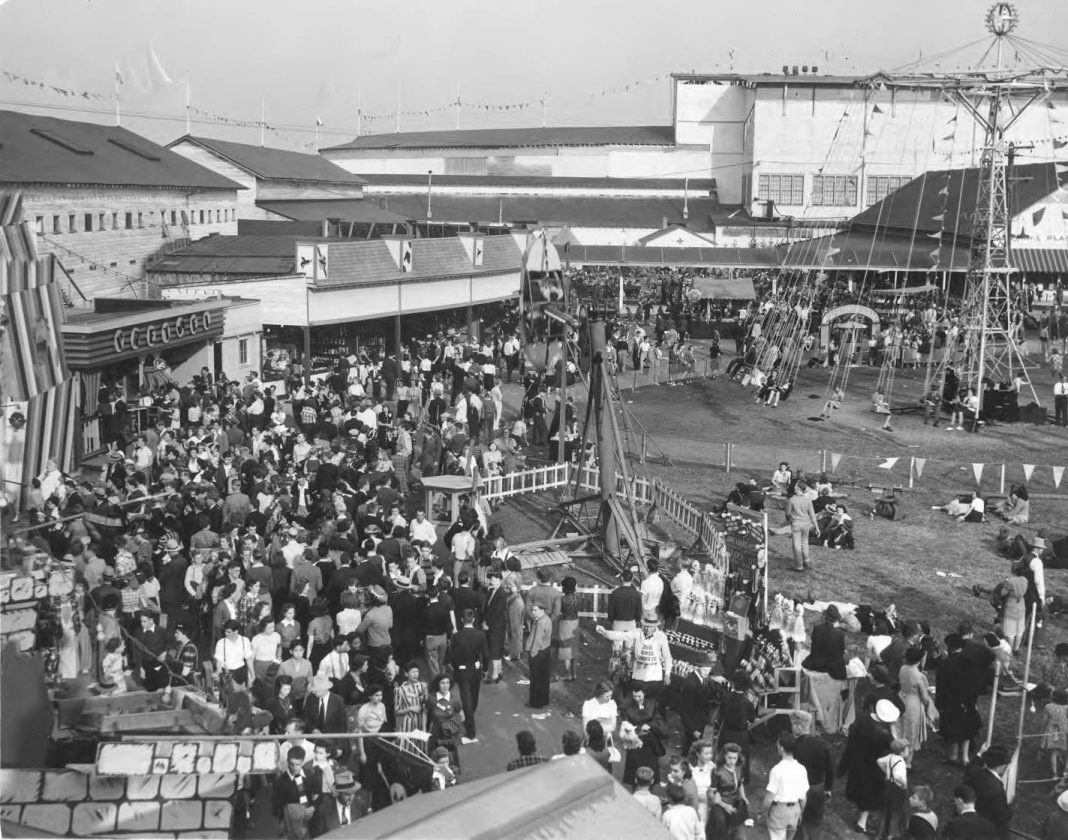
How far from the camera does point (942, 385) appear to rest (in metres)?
32.0

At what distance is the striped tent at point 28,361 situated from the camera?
65.8ft

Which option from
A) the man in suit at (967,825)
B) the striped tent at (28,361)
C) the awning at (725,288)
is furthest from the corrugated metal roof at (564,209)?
the man in suit at (967,825)

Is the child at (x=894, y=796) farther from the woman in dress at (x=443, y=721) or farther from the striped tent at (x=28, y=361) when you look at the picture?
the striped tent at (x=28, y=361)

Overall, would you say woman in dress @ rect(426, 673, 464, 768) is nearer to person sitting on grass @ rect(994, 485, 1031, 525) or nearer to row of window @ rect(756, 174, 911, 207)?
person sitting on grass @ rect(994, 485, 1031, 525)

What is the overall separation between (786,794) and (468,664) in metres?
3.96

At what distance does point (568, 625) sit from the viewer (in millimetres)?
14242

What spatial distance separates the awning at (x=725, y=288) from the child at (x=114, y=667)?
3844 centimetres

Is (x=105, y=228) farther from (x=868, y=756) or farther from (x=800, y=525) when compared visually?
(x=868, y=756)

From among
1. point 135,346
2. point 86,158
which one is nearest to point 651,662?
point 135,346

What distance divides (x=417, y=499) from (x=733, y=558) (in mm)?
7880

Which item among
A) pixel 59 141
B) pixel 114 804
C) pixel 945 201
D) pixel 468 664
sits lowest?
pixel 468 664

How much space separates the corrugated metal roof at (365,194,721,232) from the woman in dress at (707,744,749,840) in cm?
6215

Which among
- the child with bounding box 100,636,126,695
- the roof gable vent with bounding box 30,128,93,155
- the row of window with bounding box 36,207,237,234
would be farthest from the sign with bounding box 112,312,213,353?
the child with bounding box 100,636,126,695

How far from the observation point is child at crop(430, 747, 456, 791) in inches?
382
